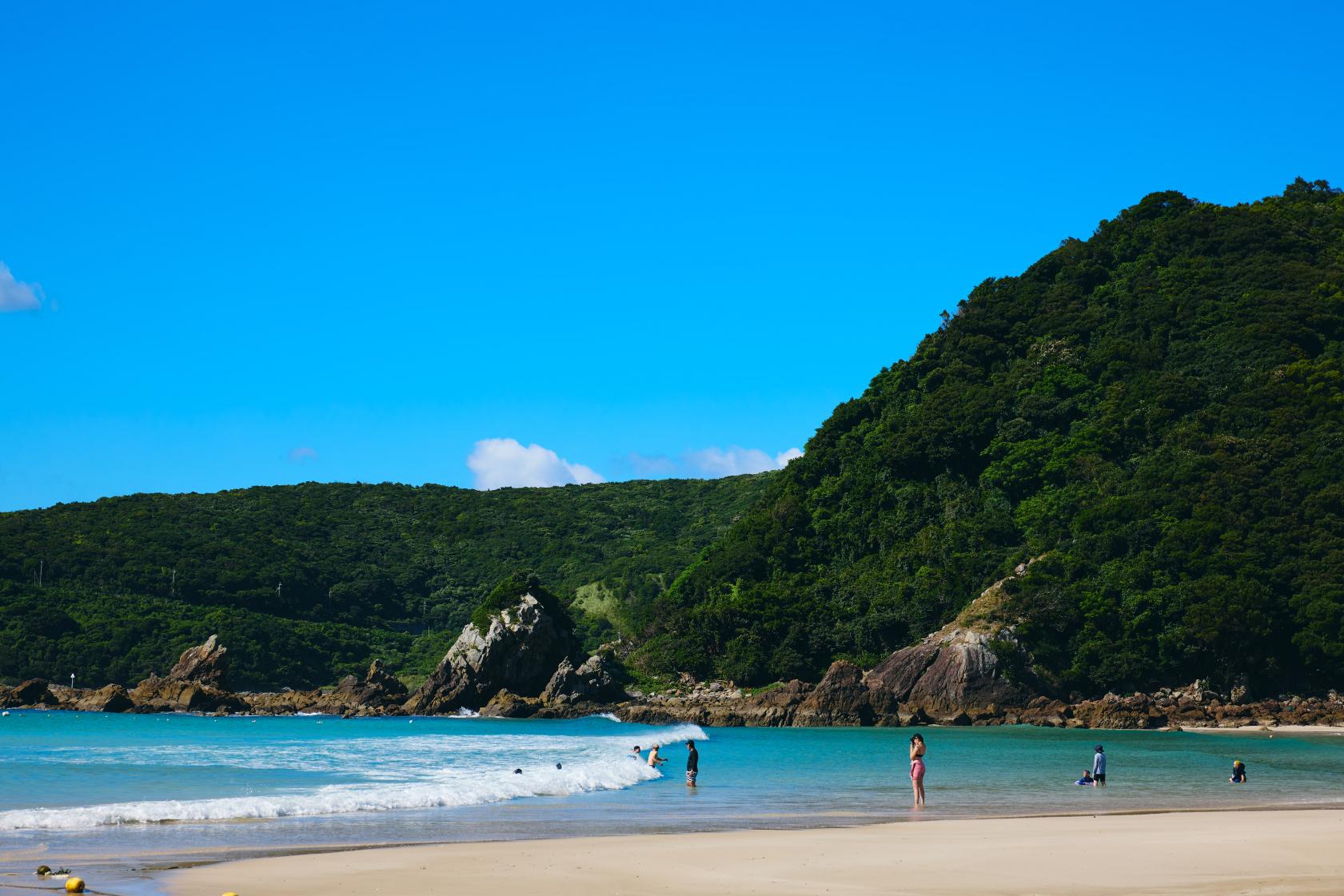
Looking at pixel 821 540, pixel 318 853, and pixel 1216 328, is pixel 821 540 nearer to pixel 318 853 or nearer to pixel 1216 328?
pixel 1216 328

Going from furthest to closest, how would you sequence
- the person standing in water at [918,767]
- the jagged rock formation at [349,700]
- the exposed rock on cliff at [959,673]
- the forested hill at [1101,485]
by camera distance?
the jagged rock formation at [349,700] < the forested hill at [1101,485] < the exposed rock on cliff at [959,673] < the person standing in water at [918,767]

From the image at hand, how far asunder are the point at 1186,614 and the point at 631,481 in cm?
10413

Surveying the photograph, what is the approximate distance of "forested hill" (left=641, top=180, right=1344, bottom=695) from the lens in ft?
212

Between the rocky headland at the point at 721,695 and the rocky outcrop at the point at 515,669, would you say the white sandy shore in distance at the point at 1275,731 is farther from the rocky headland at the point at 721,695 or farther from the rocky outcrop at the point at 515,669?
the rocky outcrop at the point at 515,669

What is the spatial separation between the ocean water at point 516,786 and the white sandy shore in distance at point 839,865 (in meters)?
1.51

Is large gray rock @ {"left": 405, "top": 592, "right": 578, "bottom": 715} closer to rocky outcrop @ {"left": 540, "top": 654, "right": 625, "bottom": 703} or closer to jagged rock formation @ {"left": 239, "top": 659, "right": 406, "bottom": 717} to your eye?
rocky outcrop @ {"left": 540, "top": 654, "right": 625, "bottom": 703}

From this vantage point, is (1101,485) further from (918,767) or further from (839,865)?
(839,865)

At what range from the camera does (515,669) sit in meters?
79.4

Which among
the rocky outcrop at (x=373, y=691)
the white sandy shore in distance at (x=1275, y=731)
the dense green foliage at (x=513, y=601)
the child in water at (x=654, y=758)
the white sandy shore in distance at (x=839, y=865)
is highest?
the dense green foliage at (x=513, y=601)

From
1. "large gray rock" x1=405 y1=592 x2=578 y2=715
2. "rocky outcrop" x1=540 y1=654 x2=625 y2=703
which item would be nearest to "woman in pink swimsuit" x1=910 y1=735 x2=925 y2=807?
"rocky outcrop" x1=540 y1=654 x2=625 y2=703

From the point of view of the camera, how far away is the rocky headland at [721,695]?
6062 cm

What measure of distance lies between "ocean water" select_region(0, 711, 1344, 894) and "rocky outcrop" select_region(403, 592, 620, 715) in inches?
993

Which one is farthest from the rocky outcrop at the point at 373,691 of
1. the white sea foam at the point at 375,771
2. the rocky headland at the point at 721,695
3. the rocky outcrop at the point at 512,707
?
the white sea foam at the point at 375,771

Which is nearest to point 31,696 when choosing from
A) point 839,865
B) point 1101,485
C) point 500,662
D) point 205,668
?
point 205,668
